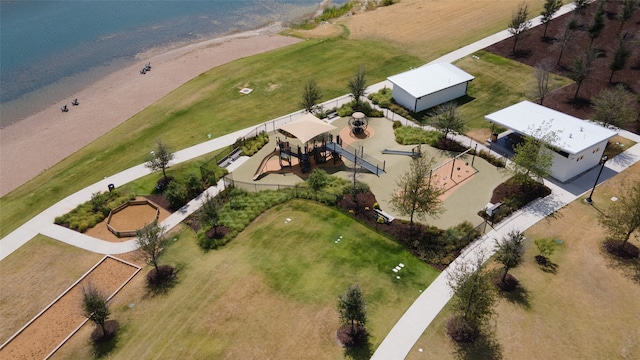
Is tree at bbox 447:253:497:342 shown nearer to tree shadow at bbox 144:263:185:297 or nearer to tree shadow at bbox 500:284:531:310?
tree shadow at bbox 500:284:531:310

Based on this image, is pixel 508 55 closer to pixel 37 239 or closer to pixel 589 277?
pixel 589 277

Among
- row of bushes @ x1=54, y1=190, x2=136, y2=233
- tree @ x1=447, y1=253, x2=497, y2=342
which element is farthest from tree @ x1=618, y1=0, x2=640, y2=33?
row of bushes @ x1=54, y1=190, x2=136, y2=233

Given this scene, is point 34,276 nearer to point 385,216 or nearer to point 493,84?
point 385,216

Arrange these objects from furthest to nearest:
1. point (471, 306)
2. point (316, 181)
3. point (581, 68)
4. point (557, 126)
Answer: point (581, 68), point (557, 126), point (316, 181), point (471, 306)

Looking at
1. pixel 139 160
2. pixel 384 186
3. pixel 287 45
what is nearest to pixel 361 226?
pixel 384 186

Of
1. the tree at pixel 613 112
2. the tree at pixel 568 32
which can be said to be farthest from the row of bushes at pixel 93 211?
the tree at pixel 568 32

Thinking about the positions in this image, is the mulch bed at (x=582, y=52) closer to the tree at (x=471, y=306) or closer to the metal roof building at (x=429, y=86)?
the metal roof building at (x=429, y=86)

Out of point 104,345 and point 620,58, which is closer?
point 104,345

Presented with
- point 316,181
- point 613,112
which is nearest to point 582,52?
point 613,112
